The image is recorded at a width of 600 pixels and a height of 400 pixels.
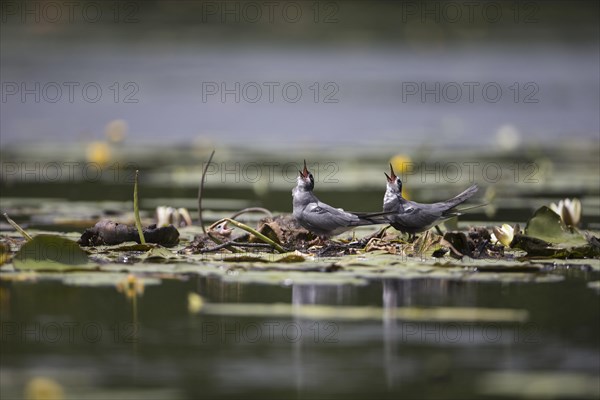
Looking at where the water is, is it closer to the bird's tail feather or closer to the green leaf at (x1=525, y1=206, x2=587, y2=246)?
the green leaf at (x1=525, y1=206, x2=587, y2=246)

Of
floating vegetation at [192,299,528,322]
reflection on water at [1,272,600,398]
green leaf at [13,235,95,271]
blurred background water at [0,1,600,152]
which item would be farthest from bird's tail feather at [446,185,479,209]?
blurred background water at [0,1,600,152]

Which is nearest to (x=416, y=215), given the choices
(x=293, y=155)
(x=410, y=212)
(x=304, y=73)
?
(x=410, y=212)

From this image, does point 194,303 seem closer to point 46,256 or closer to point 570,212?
point 46,256

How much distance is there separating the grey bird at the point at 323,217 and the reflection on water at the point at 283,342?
0.67m

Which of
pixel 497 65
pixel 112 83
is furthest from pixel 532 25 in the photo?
pixel 112 83

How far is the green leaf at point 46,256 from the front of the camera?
18.9 ft

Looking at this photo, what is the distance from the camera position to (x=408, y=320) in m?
4.80

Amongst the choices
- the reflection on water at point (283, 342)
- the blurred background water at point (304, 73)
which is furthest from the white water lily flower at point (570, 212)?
the blurred background water at point (304, 73)

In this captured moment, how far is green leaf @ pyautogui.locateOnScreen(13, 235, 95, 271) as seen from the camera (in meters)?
5.77

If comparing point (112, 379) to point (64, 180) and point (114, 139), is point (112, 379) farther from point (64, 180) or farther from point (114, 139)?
point (114, 139)

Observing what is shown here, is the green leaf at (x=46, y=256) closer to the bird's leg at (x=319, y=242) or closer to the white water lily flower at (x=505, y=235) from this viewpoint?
the bird's leg at (x=319, y=242)

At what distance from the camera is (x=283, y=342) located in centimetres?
446

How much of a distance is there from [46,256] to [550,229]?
2.48 meters

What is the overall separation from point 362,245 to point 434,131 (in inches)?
377
